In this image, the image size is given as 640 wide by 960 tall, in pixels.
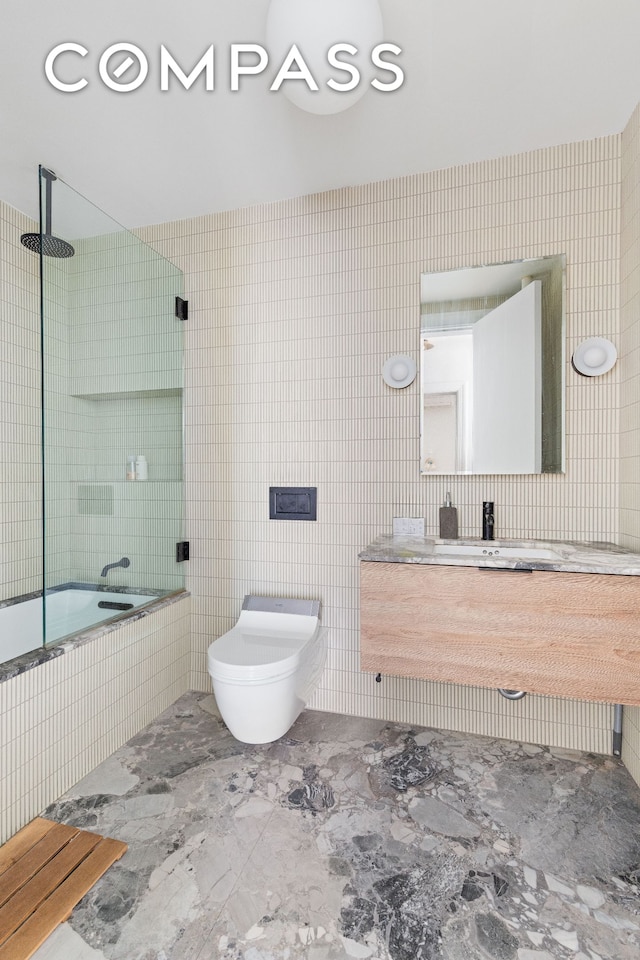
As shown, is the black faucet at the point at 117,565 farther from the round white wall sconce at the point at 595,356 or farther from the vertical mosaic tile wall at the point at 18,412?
the round white wall sconce at the point at 595,356

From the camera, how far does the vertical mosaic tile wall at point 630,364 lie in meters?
1.66

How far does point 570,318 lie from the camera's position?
1.86 metres

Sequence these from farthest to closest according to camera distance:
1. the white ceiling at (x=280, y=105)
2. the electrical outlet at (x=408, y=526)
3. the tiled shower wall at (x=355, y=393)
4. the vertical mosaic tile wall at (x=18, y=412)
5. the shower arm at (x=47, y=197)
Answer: the vertical mosaic tile wall at (x=18, y=412) → the electrical outlet at (x=408, y=526) → the tiled shower wall at (x=355, y=393) → the shower arm at (x=47, y=197) → the white ceiling at (x=280, y=105)

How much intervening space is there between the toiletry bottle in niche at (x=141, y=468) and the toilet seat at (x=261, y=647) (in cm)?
77

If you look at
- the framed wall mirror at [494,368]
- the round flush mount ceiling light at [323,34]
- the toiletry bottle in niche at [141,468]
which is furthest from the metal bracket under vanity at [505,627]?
the round flush mount ceiling light at [323,34]

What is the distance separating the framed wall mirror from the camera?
6.15ft

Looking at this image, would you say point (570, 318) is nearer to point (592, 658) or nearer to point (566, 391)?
point (566, 391)

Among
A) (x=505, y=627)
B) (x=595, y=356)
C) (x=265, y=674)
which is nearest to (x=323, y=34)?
(x=595, y=356)

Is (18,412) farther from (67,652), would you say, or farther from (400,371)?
(400,371)

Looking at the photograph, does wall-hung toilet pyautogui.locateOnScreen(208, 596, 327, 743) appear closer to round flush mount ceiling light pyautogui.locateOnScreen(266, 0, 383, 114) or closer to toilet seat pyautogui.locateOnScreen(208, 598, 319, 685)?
toilet seat pyautogui.locateOnScreen(208, 598, 319, 685)

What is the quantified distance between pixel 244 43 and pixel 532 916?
2531 millimetres

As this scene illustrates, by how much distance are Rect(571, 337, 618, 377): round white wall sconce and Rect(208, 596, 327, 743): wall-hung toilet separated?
4.94ft

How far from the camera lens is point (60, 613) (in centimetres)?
166

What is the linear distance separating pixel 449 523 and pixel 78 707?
1553 mm
